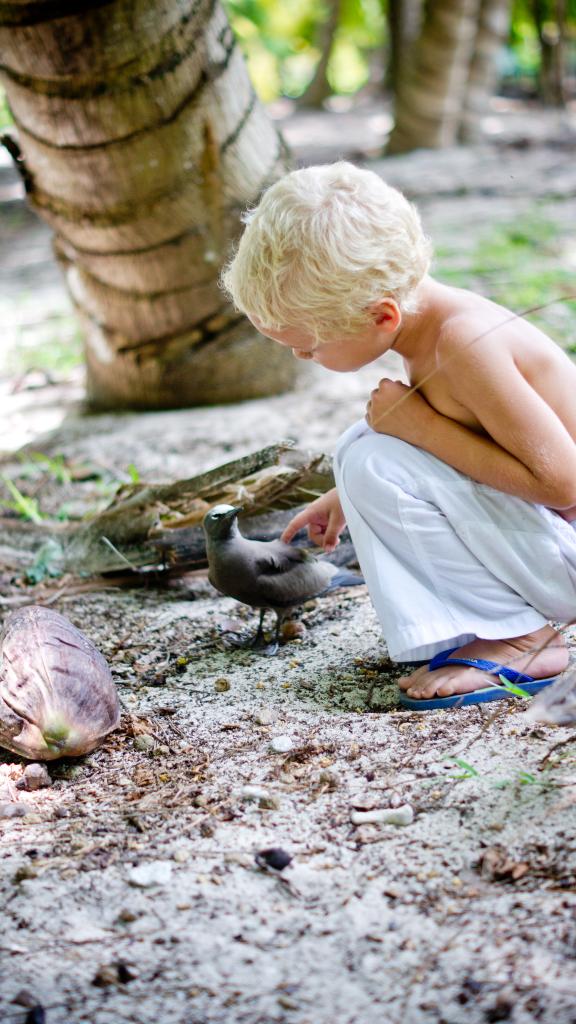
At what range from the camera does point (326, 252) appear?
210cm

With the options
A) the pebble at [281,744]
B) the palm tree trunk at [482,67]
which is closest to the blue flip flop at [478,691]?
the pebble at [281,744]

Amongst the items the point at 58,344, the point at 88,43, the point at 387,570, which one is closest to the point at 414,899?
the point at 387,570

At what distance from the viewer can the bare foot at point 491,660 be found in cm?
231

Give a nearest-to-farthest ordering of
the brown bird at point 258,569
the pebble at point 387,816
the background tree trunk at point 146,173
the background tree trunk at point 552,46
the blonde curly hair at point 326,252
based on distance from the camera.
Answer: the pebble at point 387,816, the blonde curly hair at point 326,252, the brown bird at point 258,569, the background tree trunk at point 146,173, the background tree trunk at point 552,46

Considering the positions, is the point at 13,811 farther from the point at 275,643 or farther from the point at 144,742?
the point at 275,643

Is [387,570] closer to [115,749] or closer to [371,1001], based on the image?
[115,749]

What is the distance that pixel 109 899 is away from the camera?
1.71 meters

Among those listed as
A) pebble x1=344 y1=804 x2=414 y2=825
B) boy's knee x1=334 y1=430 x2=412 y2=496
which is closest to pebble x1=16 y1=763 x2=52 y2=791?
pebble x1=344 y1=804 x2=414 y2=825

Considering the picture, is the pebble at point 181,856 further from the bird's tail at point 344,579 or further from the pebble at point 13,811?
the bird's tail at point 344,579

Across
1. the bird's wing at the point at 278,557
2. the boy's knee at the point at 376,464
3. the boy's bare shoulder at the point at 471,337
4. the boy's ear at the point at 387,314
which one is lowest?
the bird's wing at the point at 278,557

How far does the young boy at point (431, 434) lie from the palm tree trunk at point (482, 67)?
10.6 metres

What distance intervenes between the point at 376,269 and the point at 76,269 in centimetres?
280

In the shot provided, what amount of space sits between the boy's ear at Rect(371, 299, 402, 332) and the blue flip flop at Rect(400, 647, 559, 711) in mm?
821

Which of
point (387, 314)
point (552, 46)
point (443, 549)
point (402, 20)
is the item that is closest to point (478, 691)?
point (443, 549)
